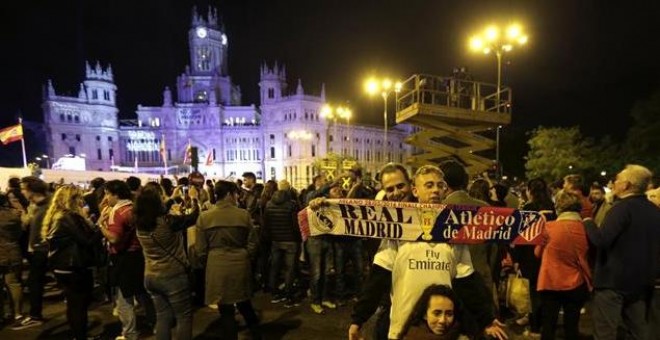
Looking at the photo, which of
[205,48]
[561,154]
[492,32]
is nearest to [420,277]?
[492,32]

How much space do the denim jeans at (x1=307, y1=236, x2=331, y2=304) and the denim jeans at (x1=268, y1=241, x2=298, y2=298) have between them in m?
0.38

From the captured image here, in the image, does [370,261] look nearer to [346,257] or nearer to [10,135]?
[346,257]

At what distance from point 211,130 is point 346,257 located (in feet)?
271

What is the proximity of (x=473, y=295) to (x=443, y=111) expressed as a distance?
9.23m

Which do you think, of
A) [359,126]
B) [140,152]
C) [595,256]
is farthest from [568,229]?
[140,152]

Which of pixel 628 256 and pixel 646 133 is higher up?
pixel 646 133

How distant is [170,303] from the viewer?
13.8 ft

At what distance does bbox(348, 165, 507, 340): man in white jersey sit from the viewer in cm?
264

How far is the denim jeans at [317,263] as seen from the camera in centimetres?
663

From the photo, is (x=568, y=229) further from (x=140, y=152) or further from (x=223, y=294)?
(x=140, y=152)

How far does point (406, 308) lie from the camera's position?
263 cm

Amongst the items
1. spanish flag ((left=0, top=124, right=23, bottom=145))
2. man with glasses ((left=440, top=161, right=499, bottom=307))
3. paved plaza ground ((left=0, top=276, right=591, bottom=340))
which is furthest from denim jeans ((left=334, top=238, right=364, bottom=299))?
spanish flag ((left=0, top=124, right=23, bottom=145))

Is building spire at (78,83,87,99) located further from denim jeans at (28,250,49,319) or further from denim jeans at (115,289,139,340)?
denim jeans at (115,289,139,340)

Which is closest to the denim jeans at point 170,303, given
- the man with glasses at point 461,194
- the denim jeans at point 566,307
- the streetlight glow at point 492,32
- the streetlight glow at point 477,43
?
the man with glasses at point 461,194
